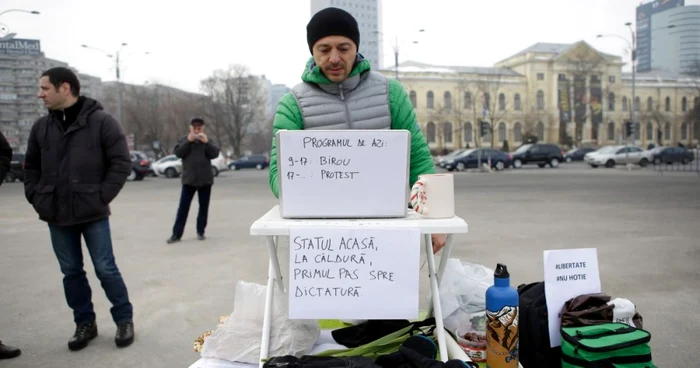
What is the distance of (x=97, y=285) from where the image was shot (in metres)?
4.99

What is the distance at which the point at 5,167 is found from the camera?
3564mm

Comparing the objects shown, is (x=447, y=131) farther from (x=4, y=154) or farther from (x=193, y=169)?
(x=4, y=154)

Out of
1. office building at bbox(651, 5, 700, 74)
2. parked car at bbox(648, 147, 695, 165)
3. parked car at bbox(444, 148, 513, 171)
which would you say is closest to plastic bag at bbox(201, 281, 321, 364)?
office building at bbox(651, 5, 700, 74)

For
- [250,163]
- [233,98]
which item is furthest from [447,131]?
[250,163]

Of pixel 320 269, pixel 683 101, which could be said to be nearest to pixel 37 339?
pixel 320 269

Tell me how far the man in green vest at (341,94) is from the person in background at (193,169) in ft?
18.0

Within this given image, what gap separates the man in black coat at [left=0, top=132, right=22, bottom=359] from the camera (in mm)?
3238

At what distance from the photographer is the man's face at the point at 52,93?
3.19 meters

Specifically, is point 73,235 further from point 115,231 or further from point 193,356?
point 115,231

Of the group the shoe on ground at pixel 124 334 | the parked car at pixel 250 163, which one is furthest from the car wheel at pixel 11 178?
the shoe on ground at pixel 124 334

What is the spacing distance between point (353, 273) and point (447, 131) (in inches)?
2626

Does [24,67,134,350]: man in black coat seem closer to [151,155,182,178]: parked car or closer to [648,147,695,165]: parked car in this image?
[151,155,182,178]: parked car

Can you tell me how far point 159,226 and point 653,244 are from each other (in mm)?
8230

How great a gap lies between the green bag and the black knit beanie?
1.61 meters
